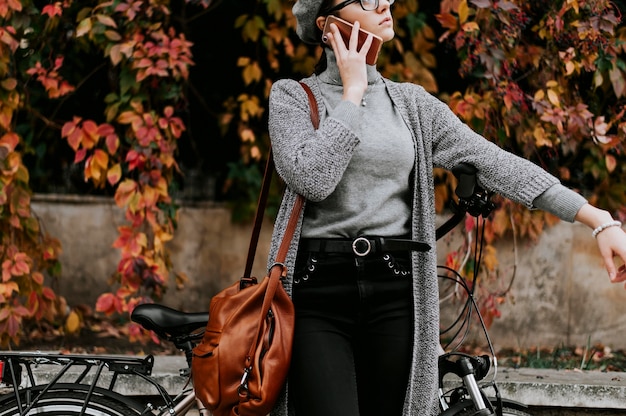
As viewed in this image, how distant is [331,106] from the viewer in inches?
95.7

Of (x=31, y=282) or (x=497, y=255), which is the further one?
(x=497, y=255)

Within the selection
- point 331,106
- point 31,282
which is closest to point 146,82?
point 31,282

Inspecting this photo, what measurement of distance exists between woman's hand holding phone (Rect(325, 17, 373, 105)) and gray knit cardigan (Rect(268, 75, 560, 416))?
0.12m

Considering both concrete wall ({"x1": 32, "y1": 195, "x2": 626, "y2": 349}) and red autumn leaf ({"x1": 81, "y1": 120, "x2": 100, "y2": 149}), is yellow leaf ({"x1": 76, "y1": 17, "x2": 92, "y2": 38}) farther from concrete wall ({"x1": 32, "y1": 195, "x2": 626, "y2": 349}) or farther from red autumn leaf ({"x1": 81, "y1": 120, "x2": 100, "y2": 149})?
A: concrete wall ({"x1": 32, "y1": 195, "x2": 626, "y2": 349})

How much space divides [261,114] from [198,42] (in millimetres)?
731

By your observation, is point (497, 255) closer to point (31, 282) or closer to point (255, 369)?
point (31, 282)

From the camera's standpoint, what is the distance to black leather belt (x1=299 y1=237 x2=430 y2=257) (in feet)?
7.36

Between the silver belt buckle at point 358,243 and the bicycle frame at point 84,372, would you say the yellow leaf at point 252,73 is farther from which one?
the silver belt buckle at point 358,243

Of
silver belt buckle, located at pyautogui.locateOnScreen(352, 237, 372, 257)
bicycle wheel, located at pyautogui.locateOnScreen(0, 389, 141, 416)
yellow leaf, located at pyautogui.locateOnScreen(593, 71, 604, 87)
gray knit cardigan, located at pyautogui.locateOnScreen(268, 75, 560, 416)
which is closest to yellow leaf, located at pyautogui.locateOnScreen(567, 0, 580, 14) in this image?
yellow leaf, located at pyautogui.locateOnScreen(593, 71, 604, 87)

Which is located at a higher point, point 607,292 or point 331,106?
point 331,106

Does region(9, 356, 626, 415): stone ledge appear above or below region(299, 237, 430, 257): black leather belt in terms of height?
below

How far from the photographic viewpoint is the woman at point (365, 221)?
87.1 inches

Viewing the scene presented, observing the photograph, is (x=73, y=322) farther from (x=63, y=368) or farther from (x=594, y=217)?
(x=594, y=217)

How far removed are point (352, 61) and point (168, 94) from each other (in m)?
2.05
